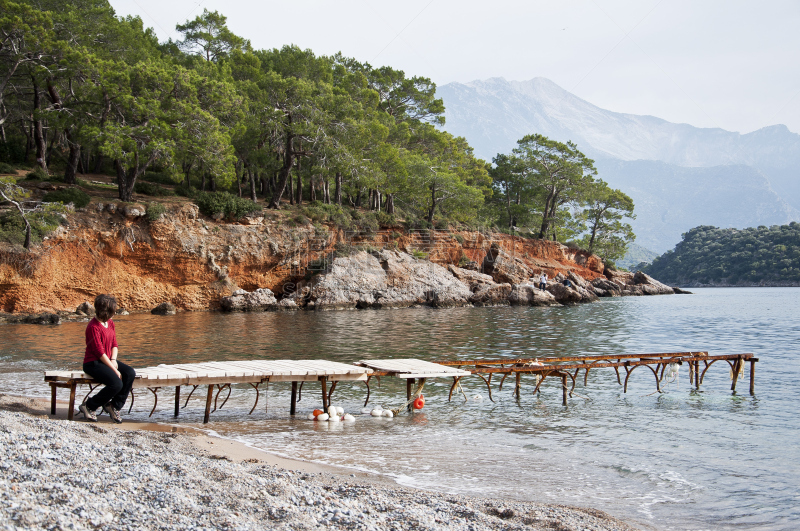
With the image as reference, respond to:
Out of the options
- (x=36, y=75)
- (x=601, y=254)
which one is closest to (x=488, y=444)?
(x=36, y=75)

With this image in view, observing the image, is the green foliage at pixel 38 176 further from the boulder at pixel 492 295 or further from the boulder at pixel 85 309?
the boulder at pixel 492 295

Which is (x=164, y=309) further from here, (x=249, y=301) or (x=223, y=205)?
(x=223, y=205)

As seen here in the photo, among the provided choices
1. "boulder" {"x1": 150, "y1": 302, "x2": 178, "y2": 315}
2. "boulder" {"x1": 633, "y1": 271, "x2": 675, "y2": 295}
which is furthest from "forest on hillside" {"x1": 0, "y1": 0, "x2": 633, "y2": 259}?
"boulder" {"x1": 633, "y1": 271, "x2": 675, "y2": 295}

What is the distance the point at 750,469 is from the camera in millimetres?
7926

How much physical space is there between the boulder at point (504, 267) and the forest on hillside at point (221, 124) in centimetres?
525

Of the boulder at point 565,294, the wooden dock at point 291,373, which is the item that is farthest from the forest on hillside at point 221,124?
the wooden dock at point 291,373

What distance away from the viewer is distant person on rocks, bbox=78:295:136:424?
28.0ft

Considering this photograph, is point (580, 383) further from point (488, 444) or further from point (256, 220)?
point (256, 220)

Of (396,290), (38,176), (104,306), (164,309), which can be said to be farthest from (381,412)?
(396,290)

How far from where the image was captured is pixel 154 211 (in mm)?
33438

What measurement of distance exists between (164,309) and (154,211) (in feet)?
19.4

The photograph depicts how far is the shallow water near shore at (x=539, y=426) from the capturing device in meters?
6.91

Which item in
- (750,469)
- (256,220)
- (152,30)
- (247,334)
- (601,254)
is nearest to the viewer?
(750,469)

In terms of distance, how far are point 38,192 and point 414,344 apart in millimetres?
23656
